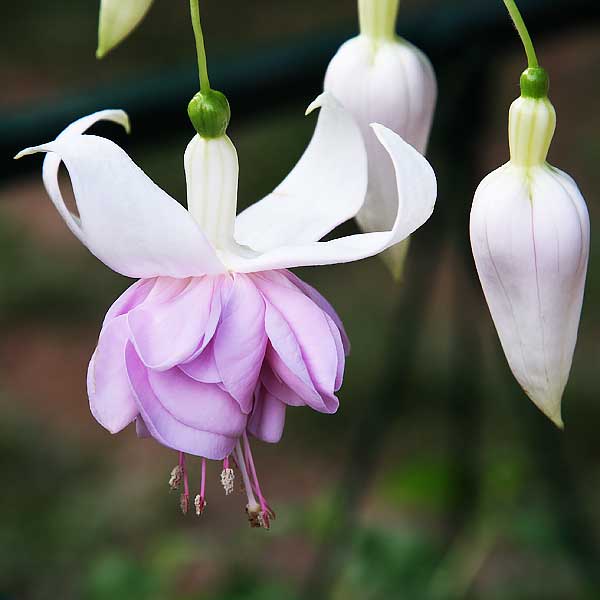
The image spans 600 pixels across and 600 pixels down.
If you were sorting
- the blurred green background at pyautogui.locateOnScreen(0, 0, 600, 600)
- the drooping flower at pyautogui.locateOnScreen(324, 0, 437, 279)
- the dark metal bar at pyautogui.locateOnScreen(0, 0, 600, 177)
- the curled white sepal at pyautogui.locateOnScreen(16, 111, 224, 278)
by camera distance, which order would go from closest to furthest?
the curled white sepal at pyautogui.locateOnScreen(16, 111, 224, 278) < the drooping flower at pyautogui.locateOnScreen(324, 0, 437, 279) < the dark metal bar at pyautogui.locateOnScreen(0, 0, 600, 177) < the blurred green background at pyautogui.locateOnScreen(0, 0, 600, 600)

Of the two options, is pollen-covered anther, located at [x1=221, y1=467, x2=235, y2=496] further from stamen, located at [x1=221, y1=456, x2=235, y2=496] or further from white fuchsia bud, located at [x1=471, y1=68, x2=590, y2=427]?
white fuchsia bud, located at [x1=471, y1=68, x2=590, y2=427]

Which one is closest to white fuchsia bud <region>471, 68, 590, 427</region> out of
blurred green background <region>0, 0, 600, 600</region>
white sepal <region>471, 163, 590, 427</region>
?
white sepal <region>471, 163, 590, 427</region>

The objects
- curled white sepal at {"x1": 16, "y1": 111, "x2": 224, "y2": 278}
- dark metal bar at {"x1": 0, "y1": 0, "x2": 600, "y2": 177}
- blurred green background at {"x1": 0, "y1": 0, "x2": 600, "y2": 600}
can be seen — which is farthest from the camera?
blurred green background at {"x1": 0, "y1": 0, "x2": 600, "y2": 600}

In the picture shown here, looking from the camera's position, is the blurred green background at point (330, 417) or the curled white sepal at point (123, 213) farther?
the blurred green background at point (330, 417)

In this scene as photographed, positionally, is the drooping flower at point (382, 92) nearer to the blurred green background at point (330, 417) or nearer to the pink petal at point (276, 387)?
the pink petal at point (276, 387)

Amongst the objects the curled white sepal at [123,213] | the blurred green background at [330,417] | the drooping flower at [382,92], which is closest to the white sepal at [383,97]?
the drooping flower at [382,92]

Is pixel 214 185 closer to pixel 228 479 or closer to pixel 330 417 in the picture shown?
pixel 228 479

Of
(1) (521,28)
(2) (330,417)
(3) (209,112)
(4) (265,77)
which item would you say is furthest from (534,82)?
(2) (330,417)
